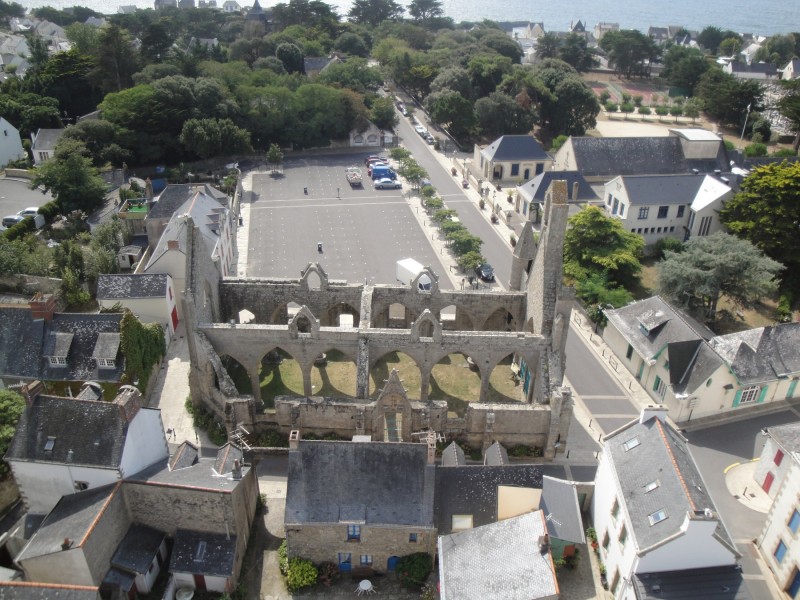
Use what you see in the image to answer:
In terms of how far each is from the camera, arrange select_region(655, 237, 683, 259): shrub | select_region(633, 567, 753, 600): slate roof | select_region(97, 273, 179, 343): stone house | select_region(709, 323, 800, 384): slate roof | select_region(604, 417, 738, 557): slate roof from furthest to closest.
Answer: select_region(655, 237, 683, 259): shrub → select_region(97, 273, 179, 343): stone house → select_region(709, 323, 800, 384): slate roof → select_region(604, 417, 738, 557): slate roof → select_region(633, 567, 753, 600): slate roof

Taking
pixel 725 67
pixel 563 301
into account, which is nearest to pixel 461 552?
pixel 563 301

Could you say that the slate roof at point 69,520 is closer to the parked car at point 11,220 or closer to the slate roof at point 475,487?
the slate roof at point 475,487

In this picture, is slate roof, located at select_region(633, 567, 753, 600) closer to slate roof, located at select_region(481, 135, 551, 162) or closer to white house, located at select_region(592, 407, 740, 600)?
white house, located at select_region(592, 407, 740, 600)

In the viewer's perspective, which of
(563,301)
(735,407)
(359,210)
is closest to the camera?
(563,301)

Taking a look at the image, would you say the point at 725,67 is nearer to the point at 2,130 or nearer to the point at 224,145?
the point at 224,145

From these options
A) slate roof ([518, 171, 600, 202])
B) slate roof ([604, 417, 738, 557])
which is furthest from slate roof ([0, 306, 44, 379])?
slate roof ([518, 171, 600, 202])

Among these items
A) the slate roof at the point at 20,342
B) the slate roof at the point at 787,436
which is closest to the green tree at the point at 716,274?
the slate roof at the point at 787,436

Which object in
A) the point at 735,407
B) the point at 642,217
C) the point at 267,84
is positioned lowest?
the point at 735,407
